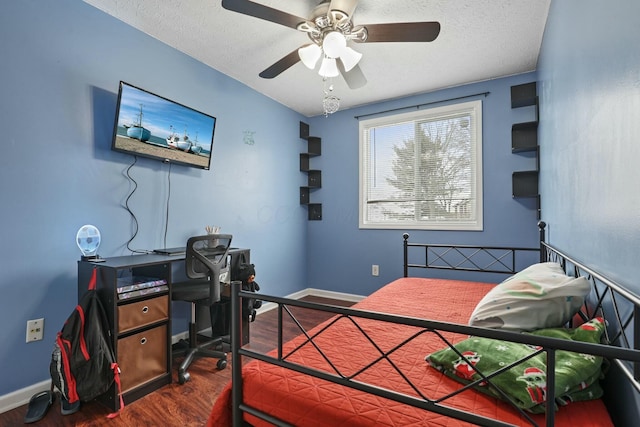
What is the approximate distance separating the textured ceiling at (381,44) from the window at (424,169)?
44 cm

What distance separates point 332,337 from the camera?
Result: 134cm

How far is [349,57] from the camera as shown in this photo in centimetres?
209

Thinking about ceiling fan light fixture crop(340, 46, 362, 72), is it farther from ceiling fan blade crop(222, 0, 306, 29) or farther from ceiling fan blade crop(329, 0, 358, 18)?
ceiling fan blade crop(222, 0, 306, 29)

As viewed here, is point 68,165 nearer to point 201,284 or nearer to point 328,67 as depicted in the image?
point 201,284

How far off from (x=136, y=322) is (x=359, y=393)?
5.17ft

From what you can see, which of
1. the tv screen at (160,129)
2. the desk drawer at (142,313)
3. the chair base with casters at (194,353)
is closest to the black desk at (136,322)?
the desk drawer at (142,313)

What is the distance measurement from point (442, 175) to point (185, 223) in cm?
284

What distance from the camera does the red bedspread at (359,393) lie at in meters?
0.81

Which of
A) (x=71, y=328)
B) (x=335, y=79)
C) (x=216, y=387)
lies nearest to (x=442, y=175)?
(x=335, y=79)

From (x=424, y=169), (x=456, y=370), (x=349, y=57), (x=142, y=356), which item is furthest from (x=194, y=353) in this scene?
(x=424, y=169)

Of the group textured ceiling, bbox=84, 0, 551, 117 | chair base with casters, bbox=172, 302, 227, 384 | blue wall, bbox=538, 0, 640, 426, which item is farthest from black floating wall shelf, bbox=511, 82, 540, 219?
chair base with casters, bbox=172, 302, 227, 384

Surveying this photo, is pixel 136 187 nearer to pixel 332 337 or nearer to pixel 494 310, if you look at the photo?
pixel 332 337

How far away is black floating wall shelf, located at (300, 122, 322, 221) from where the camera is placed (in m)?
4.34

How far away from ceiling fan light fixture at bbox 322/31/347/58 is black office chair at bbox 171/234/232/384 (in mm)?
1503
